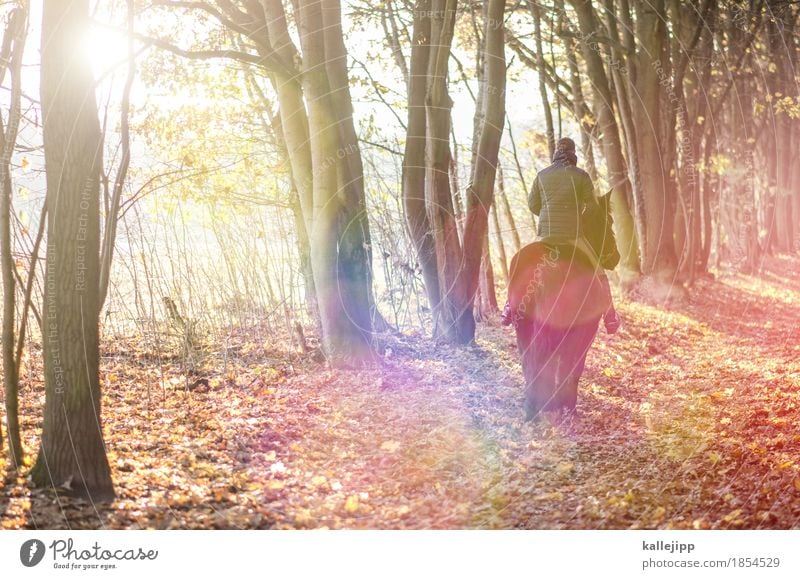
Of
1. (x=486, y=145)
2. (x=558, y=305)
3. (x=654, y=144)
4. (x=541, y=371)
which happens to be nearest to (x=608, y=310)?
(x=558, y=305)

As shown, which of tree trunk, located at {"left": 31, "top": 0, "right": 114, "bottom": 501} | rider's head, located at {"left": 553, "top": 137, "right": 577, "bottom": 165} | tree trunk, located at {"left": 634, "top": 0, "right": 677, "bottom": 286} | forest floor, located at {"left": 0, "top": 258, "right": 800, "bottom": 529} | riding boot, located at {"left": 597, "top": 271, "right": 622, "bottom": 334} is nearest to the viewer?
tree trunk, located at {"left": 31, "top": 0, "right": 114, "bottom": 501}

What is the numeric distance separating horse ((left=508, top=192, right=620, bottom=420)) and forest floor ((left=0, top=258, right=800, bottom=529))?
0.36 m

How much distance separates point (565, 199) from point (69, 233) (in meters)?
4.30

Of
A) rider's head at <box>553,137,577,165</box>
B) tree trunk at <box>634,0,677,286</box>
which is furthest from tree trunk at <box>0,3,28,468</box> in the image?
tree trunk at <box>634,0,677,286</box>

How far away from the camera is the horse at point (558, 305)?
7.85 m

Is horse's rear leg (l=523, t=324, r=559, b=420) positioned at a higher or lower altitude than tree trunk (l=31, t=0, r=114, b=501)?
lower

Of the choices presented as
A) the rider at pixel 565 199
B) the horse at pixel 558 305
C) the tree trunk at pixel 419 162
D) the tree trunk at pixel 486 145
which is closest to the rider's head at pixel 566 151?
the rider at pixel 565 199

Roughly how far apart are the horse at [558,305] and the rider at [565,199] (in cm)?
6

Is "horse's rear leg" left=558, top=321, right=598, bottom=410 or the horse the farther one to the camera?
"horse's rear leg" left=558, top=321, right=598, bottom=410

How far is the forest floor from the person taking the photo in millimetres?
6199

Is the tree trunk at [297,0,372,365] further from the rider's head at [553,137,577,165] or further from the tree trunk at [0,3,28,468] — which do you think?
the tree trunk at [0,3,28,468]

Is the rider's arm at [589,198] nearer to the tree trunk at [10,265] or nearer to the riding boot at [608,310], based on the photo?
the riding boot at [608,310]

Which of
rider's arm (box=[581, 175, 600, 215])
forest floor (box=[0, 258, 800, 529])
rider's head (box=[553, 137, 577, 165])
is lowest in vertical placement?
forest floor (box=[0, 258, 800, 529])

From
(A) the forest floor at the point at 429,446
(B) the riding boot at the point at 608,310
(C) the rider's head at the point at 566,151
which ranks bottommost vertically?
(A) the forest floor at the point at 429,446
